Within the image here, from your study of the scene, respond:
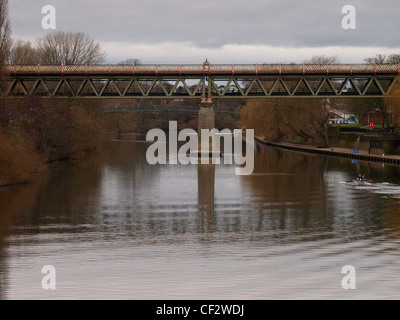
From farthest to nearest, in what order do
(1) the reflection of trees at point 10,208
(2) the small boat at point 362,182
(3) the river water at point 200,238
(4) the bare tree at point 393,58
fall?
(4) the bare tree at point 393,58 → (2) the small boat at point 362,182 → (1) the reflection of trees at point 10,208 → (3) the river water at point 200,238

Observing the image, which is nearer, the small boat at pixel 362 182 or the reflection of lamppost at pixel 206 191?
the reflection of lamppost at pixel 206 191

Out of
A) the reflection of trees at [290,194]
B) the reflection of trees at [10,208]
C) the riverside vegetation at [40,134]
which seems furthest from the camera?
the riverside vegetation at [40,134]

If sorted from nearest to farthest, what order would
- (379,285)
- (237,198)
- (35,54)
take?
1. (379,285)
2. (237,198)
3. (35,54)

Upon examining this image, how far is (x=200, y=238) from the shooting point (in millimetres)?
32500

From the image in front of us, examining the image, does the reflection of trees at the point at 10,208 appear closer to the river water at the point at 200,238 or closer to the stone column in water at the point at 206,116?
the river water at the point at 200,238

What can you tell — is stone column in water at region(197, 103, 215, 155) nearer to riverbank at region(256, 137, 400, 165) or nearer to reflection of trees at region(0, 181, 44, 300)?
riverbank at region(256, 137, 400, 165)

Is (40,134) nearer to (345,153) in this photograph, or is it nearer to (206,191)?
(206,191)

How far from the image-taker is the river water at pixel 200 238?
2356 centimetres

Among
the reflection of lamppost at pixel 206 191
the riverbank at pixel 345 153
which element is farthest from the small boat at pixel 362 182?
the riverbank at pixel 345 153

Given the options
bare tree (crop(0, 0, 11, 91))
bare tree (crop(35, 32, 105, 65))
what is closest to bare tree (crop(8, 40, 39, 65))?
bare tree (crop(35, 32, 105, 65))

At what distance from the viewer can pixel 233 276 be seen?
2488 cm

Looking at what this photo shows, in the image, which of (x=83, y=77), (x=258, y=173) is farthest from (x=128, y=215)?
(x=83, y=77)
